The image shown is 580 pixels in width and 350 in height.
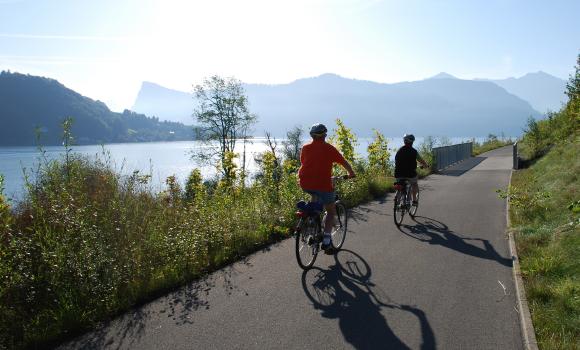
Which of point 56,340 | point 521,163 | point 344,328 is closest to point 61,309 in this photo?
point 56,340

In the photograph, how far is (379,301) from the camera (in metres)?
4.71

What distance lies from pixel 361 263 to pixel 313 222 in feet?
3.36

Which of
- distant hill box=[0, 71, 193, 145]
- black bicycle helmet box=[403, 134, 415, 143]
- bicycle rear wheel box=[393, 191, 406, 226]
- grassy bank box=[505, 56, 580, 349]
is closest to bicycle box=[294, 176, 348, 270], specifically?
grassy bank box=[505, 56, 580, 349]

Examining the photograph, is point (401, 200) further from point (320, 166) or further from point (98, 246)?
point (98, 246)

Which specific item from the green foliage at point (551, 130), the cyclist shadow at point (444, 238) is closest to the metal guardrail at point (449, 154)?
the green foliage at point (551, 130)

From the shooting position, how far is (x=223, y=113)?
176 ft

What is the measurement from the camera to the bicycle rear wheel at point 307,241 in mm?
5750

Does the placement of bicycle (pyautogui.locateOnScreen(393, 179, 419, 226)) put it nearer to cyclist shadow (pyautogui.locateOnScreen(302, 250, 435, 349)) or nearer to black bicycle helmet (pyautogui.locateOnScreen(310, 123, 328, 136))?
cyclist shadow (pyautogui.locateOnScreen(302, 250, 435, 349))

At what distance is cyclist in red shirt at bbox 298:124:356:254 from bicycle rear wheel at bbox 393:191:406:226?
311 centimetres

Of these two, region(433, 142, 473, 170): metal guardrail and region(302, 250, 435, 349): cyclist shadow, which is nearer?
region(302, 250, 435, 349): cyclist shadow

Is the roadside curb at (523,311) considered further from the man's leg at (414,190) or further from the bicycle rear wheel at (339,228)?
the man's leg at (414,190)

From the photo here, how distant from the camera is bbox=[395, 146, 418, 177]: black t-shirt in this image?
9047 millimetres

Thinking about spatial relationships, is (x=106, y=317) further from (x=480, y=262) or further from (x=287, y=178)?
(x=287, y=178)

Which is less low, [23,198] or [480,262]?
[23,198]
